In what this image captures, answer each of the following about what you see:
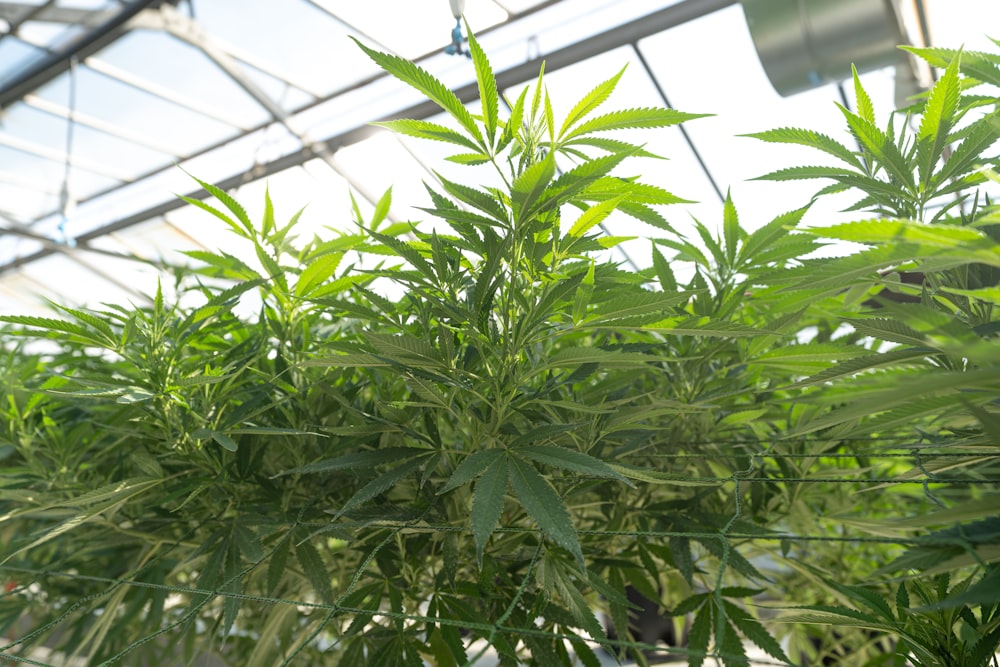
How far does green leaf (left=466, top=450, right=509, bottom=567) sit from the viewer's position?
1.10 feet

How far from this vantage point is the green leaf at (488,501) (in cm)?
34

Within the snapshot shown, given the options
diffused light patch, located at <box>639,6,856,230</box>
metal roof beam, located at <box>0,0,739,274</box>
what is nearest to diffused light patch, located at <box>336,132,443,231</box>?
metal roof beam, located at <box>0,0,739,274</box>

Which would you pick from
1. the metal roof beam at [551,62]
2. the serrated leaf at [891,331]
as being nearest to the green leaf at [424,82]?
the serrated leaf at [891,331]

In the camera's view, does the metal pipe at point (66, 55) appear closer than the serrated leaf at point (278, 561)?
No

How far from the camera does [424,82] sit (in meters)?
0.42

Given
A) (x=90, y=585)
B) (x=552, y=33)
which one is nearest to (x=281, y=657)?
(x=90, y=585)

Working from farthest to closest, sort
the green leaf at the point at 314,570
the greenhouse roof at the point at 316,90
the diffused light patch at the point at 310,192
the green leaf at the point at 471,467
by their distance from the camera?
the diffused light patch at the point at 310,192, the greenhouse roof at the point at 316,90, the green leaf at the point at 314,570, the green leaf at the point at 471,467

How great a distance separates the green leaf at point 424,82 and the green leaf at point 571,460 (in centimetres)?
19

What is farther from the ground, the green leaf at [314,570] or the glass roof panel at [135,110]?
the glass roof panel at [135,110]

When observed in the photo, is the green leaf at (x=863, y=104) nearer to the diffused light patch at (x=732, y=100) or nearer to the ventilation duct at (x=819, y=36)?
the ventilation duct at (x=819, y=36)

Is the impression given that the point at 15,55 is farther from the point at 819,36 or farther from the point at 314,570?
the point at 314,570

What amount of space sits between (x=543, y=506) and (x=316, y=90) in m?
5.39

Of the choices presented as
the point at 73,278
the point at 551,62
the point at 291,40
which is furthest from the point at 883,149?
the point at 73,278

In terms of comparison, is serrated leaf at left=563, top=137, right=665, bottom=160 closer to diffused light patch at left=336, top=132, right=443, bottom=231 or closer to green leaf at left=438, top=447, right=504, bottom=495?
green leaf at left=438, top=447, right=504, bottom=495
